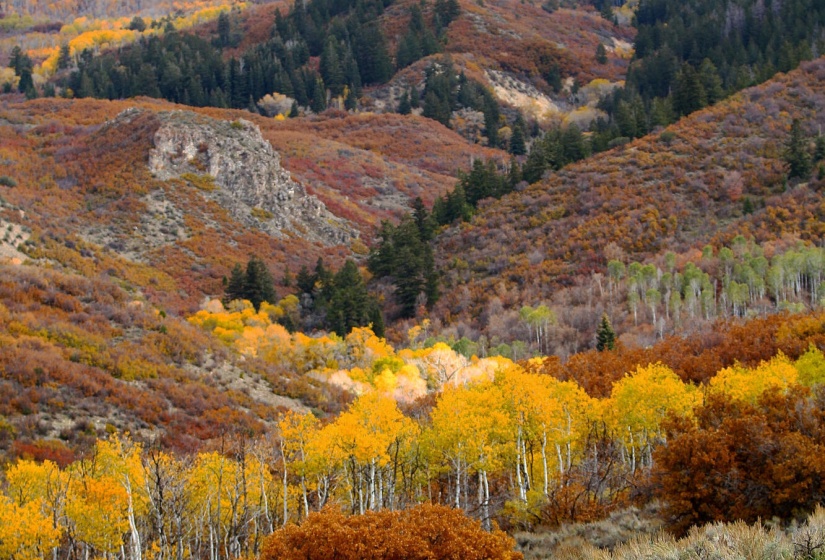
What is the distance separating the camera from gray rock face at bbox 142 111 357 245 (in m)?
80.9

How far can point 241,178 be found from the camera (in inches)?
3287

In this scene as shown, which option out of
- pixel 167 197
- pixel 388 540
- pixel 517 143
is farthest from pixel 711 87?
pixel 388 540

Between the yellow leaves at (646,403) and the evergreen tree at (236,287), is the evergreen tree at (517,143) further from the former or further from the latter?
the yellow leaves at (646,403)

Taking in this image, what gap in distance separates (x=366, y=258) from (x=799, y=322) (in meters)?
52.5

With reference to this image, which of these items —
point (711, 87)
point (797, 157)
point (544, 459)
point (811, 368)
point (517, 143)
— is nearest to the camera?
point (544, 459)

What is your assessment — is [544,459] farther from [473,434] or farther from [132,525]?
[132,525]

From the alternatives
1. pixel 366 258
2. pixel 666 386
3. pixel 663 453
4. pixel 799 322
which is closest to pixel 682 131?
pixel 366 258

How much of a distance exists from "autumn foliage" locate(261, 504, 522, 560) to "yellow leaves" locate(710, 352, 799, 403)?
1306 cm

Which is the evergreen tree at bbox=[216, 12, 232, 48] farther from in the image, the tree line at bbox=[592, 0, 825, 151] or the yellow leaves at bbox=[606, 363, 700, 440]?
the yellow leaves at bbox=[606, 363, 700, 440]

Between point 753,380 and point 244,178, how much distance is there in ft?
220

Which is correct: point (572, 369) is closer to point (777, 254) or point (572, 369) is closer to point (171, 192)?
point (777, 254)

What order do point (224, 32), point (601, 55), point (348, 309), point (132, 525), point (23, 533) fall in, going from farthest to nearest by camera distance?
point (224, 32) → point (601, 55) → point (348, 309) → point (23, 533) → point (132, 525)

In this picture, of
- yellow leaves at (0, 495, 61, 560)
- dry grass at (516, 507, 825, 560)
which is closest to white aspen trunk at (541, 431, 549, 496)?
dry grass at (516, 507, 825, 560)

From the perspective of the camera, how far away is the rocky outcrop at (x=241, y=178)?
8088 centimetres
